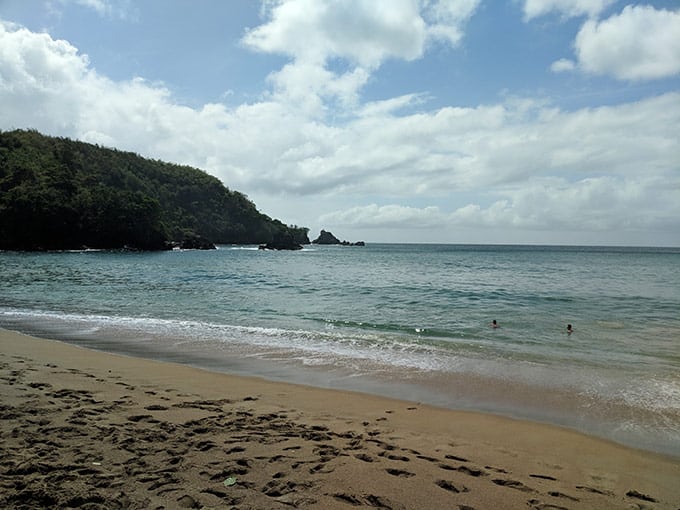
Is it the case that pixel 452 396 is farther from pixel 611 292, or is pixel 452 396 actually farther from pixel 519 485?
pixel 611 292

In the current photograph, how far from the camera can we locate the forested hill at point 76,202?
78688 mm

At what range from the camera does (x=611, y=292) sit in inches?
1113

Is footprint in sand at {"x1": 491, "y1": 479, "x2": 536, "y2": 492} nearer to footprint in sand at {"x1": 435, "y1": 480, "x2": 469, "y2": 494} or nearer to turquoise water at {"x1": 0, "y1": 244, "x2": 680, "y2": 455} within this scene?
footprint in sand at {"x1": 435, "y1": 480, "x2": 469, "y2": 494}

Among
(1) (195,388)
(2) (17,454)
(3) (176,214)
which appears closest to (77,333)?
(1) (195,388)

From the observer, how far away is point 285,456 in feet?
15.3

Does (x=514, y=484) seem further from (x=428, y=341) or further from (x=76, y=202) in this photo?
(x=76, y=202)

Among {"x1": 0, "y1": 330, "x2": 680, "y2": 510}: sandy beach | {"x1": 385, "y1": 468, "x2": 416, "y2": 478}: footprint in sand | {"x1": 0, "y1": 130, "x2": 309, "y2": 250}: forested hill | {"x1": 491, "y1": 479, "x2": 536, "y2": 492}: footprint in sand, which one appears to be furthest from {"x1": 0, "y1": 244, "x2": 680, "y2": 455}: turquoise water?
{"x1": 0, "y1": 130, "x2": 309, "y2": 250}: forested hill

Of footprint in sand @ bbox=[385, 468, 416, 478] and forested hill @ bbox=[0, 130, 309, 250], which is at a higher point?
forested hill @ bbox=[0, 130, 309, 250]

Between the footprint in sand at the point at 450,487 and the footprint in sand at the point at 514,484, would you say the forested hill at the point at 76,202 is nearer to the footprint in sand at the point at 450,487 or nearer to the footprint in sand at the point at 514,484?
the footprint in sand at the point at 450,487

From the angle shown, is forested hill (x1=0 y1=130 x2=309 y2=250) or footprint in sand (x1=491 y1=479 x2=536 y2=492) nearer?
footprint in sand (x1=491 y1=479 x2=536 y2=492)

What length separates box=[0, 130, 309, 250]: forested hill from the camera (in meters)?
78.7

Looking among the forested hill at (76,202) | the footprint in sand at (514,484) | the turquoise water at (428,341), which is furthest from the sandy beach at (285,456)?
the forested hill at (76,202)

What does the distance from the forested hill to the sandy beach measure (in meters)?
88.1

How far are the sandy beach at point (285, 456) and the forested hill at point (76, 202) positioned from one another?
88.1 meters
